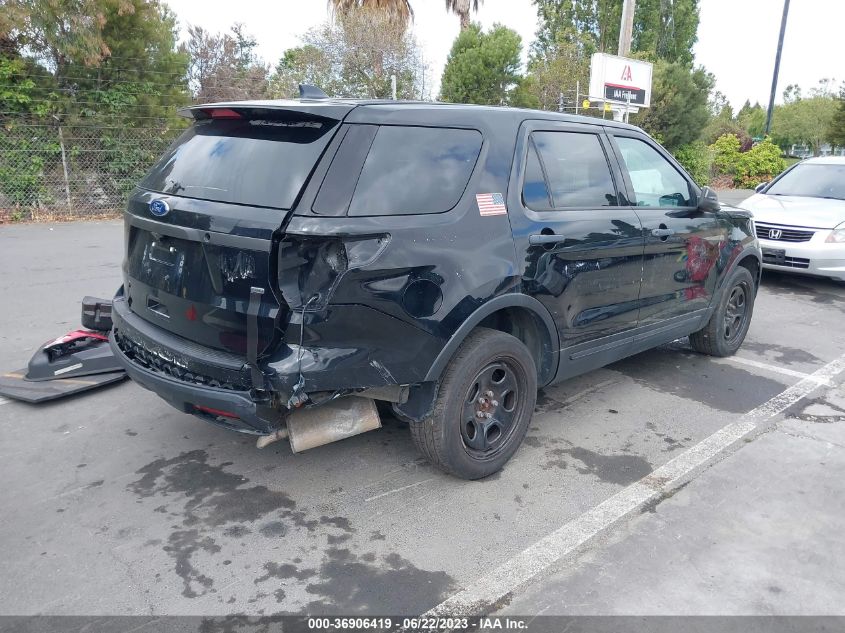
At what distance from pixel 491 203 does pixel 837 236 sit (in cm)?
660

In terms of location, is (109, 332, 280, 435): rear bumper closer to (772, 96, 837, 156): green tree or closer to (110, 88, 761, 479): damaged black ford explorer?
(110, 88, 761, 479): damaged black ford explorer

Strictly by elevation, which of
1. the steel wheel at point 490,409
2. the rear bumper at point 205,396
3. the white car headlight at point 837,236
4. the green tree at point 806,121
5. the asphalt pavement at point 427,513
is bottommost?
the asphalt pavement at point 427,513

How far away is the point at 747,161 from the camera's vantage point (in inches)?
992

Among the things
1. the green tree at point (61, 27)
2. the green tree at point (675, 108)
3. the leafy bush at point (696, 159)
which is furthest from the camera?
the leafy bush at point (696, 159)

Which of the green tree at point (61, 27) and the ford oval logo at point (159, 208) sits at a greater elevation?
the green tree at point (61, 27)

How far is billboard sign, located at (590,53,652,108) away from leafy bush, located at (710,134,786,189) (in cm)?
1382

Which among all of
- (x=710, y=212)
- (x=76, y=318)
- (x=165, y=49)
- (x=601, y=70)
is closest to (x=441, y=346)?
(x=710, y=212)

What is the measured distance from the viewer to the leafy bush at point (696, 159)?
22078 mm

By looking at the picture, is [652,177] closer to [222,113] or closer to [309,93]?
[309,93]

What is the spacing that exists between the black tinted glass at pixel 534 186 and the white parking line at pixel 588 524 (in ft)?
5.29

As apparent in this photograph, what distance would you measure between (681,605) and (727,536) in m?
0.64

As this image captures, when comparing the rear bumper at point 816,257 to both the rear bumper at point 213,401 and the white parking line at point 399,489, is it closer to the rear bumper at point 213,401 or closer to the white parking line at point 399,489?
the white parking line at point 399,489

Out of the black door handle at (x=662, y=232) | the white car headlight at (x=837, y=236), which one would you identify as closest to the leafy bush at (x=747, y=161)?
the white car headlight at (x=837, y=236)

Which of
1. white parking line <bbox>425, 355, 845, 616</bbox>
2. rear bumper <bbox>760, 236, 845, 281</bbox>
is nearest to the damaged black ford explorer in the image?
white parking line <bbox>425, 355, 845, 616</bbox>
